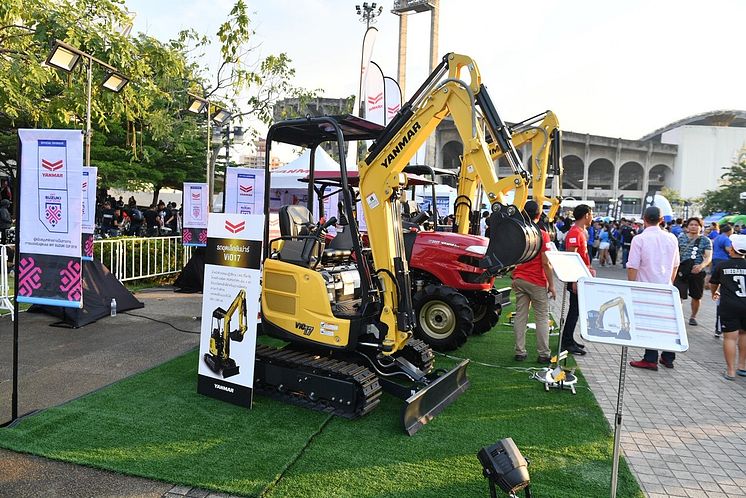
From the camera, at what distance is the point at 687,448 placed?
4.38 m

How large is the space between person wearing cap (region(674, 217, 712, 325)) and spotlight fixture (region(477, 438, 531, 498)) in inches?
302

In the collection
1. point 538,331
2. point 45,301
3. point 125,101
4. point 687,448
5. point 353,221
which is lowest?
point 687,448

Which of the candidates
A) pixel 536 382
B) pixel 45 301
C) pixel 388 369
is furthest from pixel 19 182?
pixel 536 382

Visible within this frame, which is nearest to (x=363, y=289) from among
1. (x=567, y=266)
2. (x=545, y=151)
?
(x=567, y=266)

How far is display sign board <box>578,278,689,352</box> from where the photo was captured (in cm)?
304

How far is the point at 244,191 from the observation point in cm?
1029

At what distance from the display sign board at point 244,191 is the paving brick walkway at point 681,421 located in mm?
6477

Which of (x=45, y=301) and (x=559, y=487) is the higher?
(x=45, y=301)

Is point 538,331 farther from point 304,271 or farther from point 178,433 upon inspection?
point 178,433

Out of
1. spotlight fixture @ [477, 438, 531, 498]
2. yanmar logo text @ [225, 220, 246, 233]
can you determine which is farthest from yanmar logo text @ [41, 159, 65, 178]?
spotlight fixture @ [477, 438, 531, 498]

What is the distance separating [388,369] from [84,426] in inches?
110

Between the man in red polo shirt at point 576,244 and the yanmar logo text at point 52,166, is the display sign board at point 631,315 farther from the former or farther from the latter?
the yanmar logo text at point 52,166

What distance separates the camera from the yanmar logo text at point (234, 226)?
15.3 feet

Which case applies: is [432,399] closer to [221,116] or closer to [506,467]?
[506,467]
